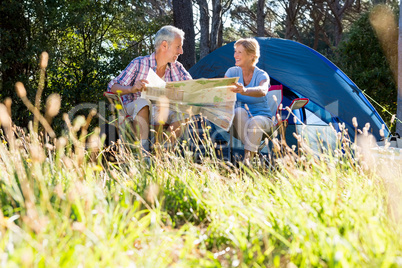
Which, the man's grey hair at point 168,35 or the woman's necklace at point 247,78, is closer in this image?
the man's grey hair at point 168,35

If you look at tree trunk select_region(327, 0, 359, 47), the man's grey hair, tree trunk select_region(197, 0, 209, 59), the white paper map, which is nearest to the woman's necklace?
the white paper map

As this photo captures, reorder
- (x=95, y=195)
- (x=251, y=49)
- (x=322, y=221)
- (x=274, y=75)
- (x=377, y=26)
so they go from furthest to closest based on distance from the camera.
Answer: (x=377, y=26) → (x=274, y=75) → (x=251, y=49) → (x=95, y=195) → (x=322, y=221)

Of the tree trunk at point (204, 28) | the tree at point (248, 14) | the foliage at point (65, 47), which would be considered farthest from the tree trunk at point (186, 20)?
the tree at point (248, 14)

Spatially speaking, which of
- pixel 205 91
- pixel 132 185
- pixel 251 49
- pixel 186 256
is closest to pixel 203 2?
pixel 251 49

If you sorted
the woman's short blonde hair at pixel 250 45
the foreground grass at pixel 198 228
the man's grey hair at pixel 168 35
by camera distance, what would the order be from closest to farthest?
the foreground grass at pixel 198 228 → the man's grey hair at pixel 168 35 → the woman's short blonde hair at pixel 250 45

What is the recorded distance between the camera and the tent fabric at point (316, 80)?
3.48m

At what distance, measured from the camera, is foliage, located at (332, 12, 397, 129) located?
5922mm

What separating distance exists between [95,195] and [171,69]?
185 centimetres

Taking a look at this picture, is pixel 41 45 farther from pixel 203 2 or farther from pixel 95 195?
pixel 95 195

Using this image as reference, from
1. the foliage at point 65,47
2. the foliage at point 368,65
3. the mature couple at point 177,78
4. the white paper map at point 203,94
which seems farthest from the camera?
the foliage at point 368,65

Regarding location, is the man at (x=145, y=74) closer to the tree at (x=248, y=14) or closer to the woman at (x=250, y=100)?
the woman at (x=250, y=100)

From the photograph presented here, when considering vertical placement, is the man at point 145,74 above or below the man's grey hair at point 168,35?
below

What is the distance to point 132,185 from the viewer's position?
5.91 ft

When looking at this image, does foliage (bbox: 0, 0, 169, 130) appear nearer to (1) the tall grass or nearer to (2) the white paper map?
(2) the white paper map
